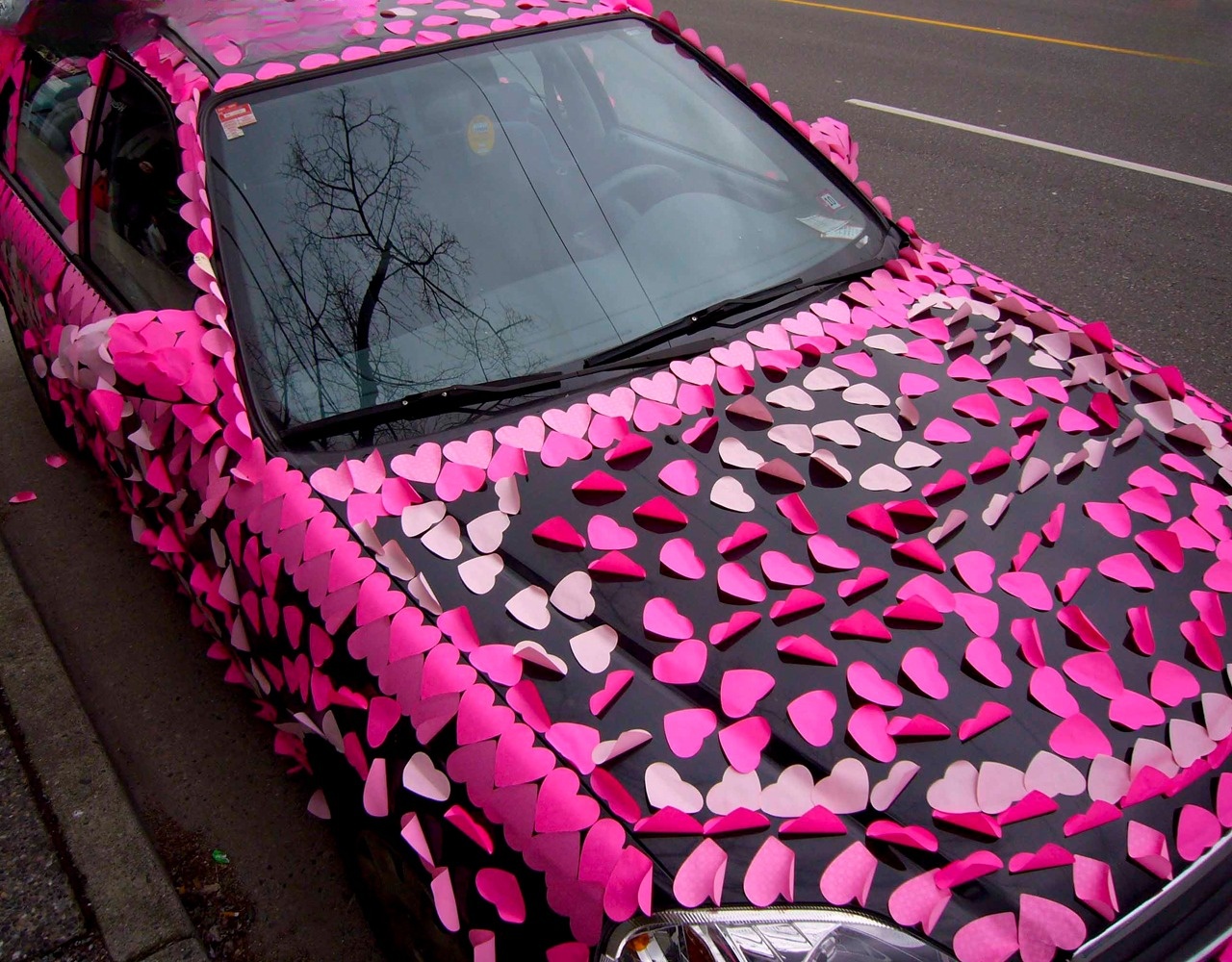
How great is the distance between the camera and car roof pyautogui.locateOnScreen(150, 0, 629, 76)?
2.43m

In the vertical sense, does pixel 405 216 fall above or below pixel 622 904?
above

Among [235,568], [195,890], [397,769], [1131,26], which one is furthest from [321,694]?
[1131,26]

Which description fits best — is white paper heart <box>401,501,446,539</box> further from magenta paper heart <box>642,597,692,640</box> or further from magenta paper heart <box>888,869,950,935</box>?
magenta paper heart <box>888,869,950,935</box>

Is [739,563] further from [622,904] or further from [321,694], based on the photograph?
[321,694]

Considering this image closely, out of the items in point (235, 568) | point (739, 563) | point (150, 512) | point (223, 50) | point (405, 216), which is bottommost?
point (150, 512)

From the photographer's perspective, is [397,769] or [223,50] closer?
[397,769]

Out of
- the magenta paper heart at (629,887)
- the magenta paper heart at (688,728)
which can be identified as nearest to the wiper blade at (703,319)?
the magenta paper heart at (688,728)

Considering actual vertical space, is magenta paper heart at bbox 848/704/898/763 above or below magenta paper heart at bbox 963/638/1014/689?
below

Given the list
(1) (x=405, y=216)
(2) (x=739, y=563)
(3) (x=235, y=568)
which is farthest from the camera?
(1) (x=405, y=216)

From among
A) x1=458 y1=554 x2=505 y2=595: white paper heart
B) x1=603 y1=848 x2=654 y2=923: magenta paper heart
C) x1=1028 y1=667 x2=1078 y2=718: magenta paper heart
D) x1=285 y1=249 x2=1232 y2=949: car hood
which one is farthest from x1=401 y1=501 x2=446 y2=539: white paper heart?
x1=1028 y1=667 x2=1078 y2=718: magenta paper heart

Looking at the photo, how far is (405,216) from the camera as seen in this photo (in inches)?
88.3

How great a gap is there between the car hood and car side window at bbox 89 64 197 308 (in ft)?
2.80

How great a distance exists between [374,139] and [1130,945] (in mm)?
2126

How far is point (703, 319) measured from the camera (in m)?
2.29
